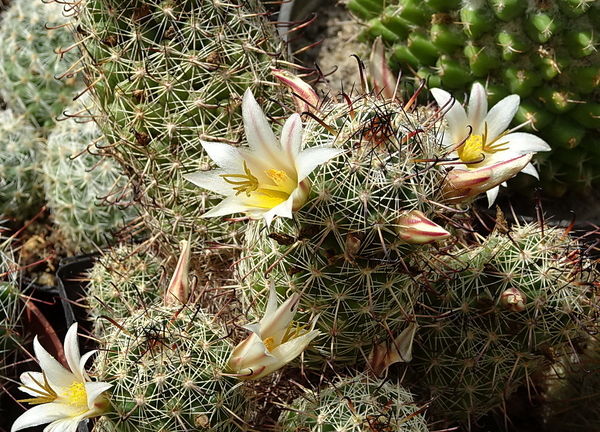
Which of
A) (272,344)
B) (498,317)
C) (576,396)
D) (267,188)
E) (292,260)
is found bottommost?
(576,396)

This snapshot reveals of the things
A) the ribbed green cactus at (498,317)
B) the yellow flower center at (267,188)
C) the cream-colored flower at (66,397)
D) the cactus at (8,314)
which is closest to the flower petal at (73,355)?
the cream-colored flower at (66,397)

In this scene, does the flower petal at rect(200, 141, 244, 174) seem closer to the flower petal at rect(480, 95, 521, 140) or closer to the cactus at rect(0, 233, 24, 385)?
the flower petal at rect(480, 95, 521, 140)

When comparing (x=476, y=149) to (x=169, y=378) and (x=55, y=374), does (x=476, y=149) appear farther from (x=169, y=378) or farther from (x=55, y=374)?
(x=55, y=374)

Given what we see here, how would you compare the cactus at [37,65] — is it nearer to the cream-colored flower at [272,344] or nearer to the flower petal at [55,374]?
the flower petal at [55,374]

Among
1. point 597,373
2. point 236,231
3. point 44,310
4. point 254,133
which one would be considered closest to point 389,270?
point 254,133

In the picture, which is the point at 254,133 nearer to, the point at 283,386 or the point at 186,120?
the point at 186,120

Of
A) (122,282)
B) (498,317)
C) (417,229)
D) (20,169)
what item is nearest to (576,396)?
(498,317)
